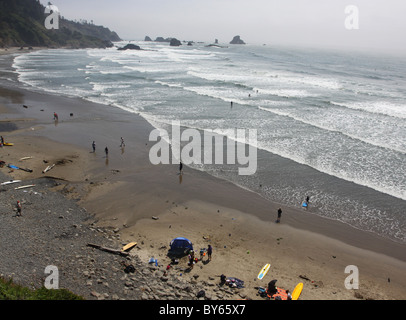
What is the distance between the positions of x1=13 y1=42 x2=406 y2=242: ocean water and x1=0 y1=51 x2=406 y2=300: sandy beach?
84.6 inches

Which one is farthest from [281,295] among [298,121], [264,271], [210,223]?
[298,121]

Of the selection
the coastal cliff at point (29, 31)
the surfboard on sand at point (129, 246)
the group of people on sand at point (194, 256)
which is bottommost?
the group of people on sand at point (194, 256)

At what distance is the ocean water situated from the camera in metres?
21.5

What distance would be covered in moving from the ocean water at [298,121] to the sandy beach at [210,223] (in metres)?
2.15

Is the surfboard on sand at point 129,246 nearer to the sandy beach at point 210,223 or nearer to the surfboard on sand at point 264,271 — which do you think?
the sandy beach at point 210,223

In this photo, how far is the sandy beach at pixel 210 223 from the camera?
14.2 meters

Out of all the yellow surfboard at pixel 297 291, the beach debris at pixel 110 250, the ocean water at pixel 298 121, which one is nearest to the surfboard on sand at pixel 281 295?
the yellow surfboard at pixel 297 291

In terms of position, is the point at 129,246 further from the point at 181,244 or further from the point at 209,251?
the point at 209,251

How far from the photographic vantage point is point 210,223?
18000mm

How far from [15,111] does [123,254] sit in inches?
1292

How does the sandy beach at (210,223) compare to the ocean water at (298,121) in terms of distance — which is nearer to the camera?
the sandy beach at (210,223)

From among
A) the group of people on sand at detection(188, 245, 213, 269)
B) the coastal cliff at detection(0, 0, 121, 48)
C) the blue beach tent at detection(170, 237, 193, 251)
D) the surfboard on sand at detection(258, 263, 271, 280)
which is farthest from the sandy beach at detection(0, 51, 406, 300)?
the coastal cliff at detection(0, 0, 121, 48)

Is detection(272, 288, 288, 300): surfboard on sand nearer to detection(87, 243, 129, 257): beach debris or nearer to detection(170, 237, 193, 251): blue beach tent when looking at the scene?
detection(170, 237, 193, 251): blue beach tent

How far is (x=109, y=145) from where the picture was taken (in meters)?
28.8
